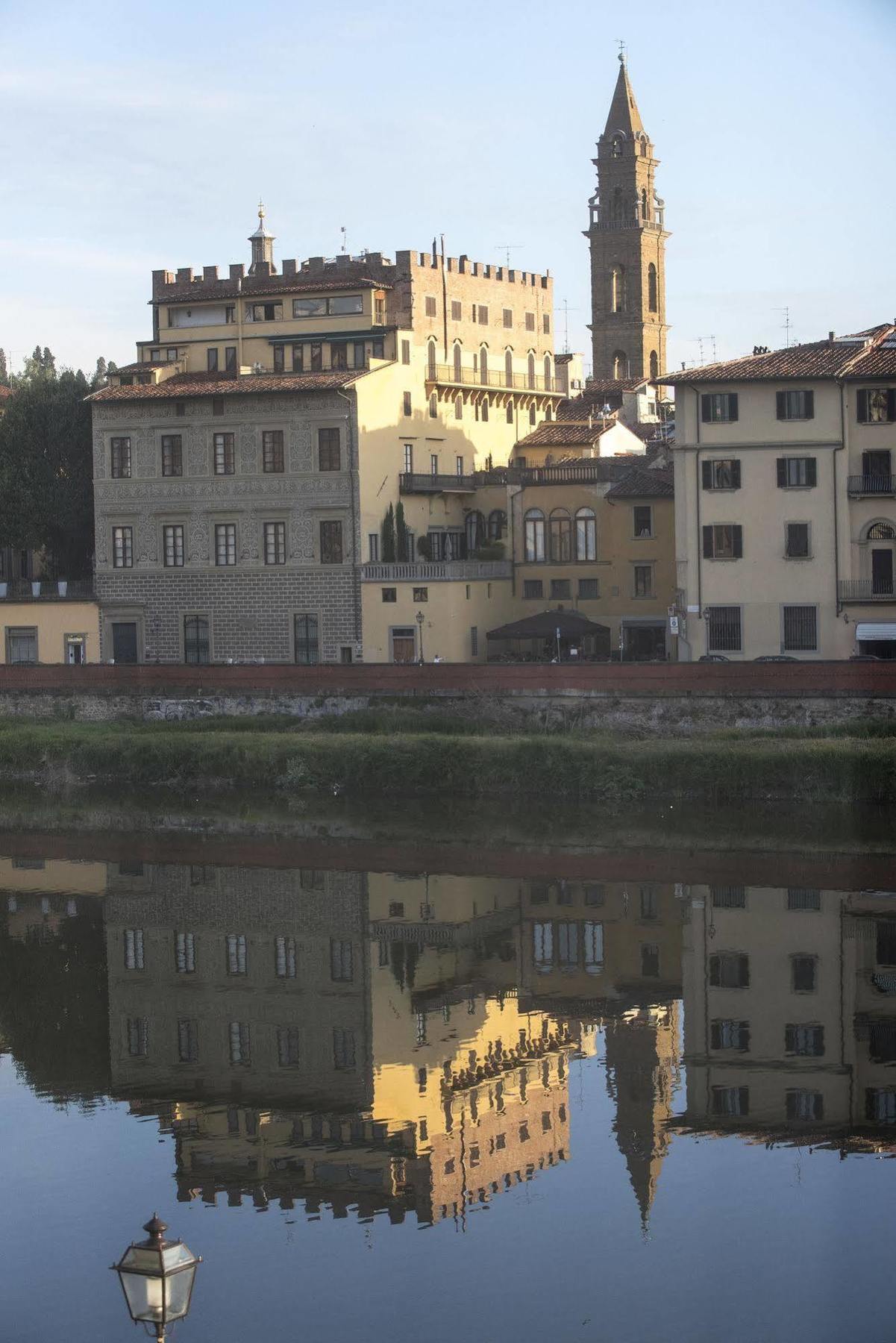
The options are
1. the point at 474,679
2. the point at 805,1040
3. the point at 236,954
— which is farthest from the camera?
the point at 474,679

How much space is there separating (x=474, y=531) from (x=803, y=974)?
27.4m

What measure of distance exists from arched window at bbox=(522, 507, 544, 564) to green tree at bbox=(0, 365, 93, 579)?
12.0 metres

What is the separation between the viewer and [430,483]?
48.8 meters

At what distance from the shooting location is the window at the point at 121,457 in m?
49.1

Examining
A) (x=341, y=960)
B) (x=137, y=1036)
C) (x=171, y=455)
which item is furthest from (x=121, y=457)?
(x=137, y=1036)

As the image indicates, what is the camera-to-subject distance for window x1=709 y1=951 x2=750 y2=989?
24.3m

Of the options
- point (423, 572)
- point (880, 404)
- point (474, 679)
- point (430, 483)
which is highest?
point (880, 404)

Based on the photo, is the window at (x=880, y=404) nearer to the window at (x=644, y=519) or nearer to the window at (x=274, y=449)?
the window at (x=644, y=519)

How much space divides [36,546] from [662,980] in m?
32.7

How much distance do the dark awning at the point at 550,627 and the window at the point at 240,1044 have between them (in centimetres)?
2356

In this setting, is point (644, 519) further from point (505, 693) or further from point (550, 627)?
point (505, 693)

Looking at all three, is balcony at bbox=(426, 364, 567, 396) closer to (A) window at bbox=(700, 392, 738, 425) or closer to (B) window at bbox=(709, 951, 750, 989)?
(A) window at bbox=(700, 392, 738, 425)

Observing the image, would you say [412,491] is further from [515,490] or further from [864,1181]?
[864,1181]

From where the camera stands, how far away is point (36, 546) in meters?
53.3
